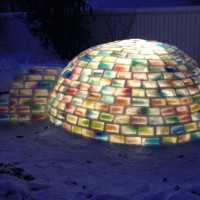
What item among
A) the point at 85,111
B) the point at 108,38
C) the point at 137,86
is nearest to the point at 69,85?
the point at 85,111

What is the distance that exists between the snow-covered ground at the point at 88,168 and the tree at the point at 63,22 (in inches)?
298

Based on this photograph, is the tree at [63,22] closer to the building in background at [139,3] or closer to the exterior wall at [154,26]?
the exterior wall at [154,26]

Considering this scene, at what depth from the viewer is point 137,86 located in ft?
13.5

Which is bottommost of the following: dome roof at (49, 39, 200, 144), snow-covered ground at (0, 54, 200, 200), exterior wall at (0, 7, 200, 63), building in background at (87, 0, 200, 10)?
snow-covered ground at (0, 54, 200, 200)

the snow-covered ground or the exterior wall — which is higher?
the exterior wall

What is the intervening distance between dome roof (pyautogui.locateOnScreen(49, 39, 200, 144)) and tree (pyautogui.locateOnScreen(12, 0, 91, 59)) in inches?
294

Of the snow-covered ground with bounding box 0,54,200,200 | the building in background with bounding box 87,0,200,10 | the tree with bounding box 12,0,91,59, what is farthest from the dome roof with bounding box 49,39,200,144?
the building in background with bounding box 87,0,200,10

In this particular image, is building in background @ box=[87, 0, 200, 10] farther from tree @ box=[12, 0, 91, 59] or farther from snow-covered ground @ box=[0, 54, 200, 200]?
snow-covered ground @ box=[0, 54, 200, 200]

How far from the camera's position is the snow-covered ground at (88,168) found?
3029 millimetres

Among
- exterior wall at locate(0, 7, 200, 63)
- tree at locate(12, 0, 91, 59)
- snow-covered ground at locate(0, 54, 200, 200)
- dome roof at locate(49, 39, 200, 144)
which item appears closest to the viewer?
snow-covered ground at locate(0, 54, 200, 200)

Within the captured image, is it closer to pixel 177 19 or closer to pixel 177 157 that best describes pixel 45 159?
pixel 177 157

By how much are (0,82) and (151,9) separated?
504cm

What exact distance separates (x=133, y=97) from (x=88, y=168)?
1.02 m

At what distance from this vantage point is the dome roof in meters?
4.06
